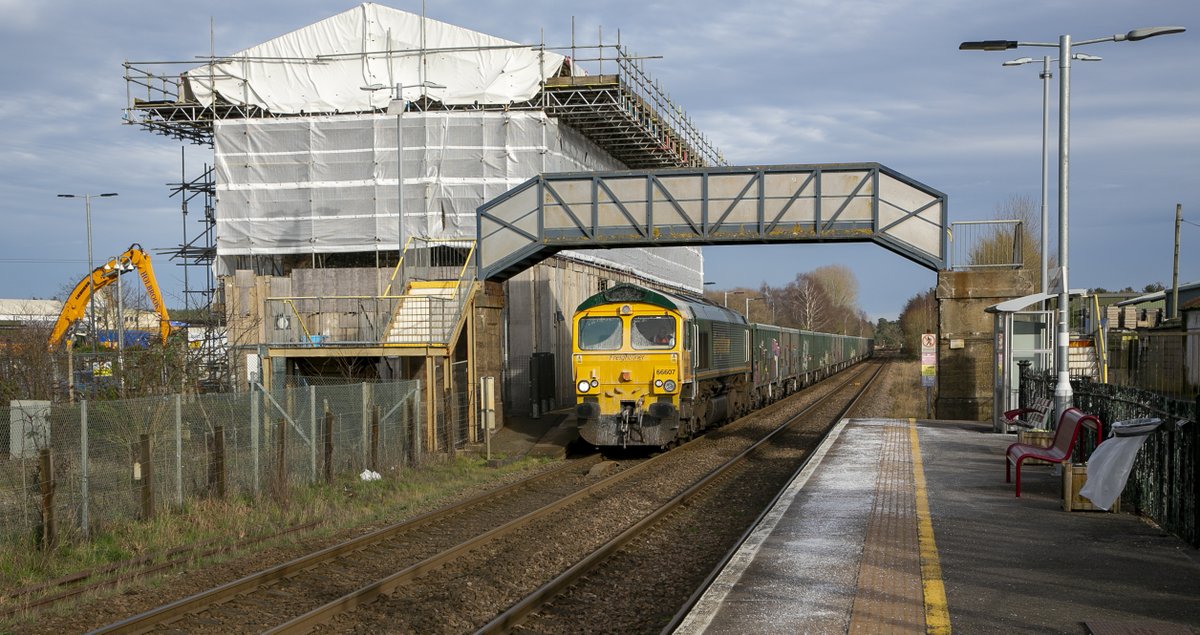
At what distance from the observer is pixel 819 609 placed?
735 cm

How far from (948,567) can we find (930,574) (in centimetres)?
36

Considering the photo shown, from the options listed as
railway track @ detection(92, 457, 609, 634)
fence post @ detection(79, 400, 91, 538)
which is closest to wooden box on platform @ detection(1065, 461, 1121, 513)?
railway track @ detection(92, 457, 609, 634)

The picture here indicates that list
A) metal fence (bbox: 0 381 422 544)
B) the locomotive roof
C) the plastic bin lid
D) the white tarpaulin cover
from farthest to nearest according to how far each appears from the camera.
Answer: the locomotive roof < metal fence (bbox: 0 381 422 544) < the white tarpaulin cover < the plastic bin lid

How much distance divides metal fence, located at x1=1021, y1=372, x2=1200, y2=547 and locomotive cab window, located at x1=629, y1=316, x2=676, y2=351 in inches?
343

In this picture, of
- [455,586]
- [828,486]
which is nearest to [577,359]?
[828,486]

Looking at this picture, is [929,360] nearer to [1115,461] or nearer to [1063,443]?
[1063,443]

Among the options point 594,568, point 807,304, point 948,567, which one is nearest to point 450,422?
point 594,568

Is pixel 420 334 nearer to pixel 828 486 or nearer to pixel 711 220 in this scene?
pixel 711 220

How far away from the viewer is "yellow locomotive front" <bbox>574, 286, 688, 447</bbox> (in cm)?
1930

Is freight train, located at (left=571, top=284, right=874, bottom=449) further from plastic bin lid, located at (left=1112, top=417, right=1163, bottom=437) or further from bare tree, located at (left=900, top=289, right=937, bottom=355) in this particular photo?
bare tree, located at (left=900, top=289, right=937, bottom=355)

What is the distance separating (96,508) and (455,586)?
4.74m

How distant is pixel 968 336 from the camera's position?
75.5ft

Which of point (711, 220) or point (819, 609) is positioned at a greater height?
point (711, 220)

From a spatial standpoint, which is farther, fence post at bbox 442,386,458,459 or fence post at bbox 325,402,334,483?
fence post at bbox 442,386,458,459
